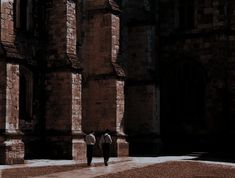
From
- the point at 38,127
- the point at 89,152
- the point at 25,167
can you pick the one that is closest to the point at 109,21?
the point at 38,127

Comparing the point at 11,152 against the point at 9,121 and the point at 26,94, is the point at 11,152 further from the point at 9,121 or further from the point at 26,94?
the point at 26,94

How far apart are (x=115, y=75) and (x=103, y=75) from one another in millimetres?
733

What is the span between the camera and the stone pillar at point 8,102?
1986 cm

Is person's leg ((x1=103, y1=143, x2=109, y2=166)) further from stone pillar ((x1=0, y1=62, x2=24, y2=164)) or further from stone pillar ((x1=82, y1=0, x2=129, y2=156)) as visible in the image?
stone pillar ((x1=82, y1=0, x2=129, y2=156))

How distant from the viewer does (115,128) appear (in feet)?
84.1

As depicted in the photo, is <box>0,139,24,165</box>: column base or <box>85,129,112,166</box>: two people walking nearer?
<box>0,139,24,165</box>: column base

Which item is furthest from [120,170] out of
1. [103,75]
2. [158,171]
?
[103,75]

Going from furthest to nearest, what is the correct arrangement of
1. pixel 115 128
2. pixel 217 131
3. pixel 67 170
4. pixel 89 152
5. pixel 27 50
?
pixel 217 131 → pixel 115 128 → pixel 27 50 → pixel 89 152 → pixel 67 170

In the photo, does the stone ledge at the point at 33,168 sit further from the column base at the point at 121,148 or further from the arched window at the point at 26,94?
the column base at the point at 121,148

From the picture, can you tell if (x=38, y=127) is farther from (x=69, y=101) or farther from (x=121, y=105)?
(x=121, y=105)

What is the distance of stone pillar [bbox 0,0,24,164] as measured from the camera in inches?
782

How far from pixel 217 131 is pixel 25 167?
575 inches

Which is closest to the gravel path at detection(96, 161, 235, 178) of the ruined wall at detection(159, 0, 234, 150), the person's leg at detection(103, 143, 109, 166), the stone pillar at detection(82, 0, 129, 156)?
the person's leg at detection(103, 143, 109, 166)

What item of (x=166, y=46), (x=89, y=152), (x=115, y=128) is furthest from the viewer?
(x=166, y=46)
